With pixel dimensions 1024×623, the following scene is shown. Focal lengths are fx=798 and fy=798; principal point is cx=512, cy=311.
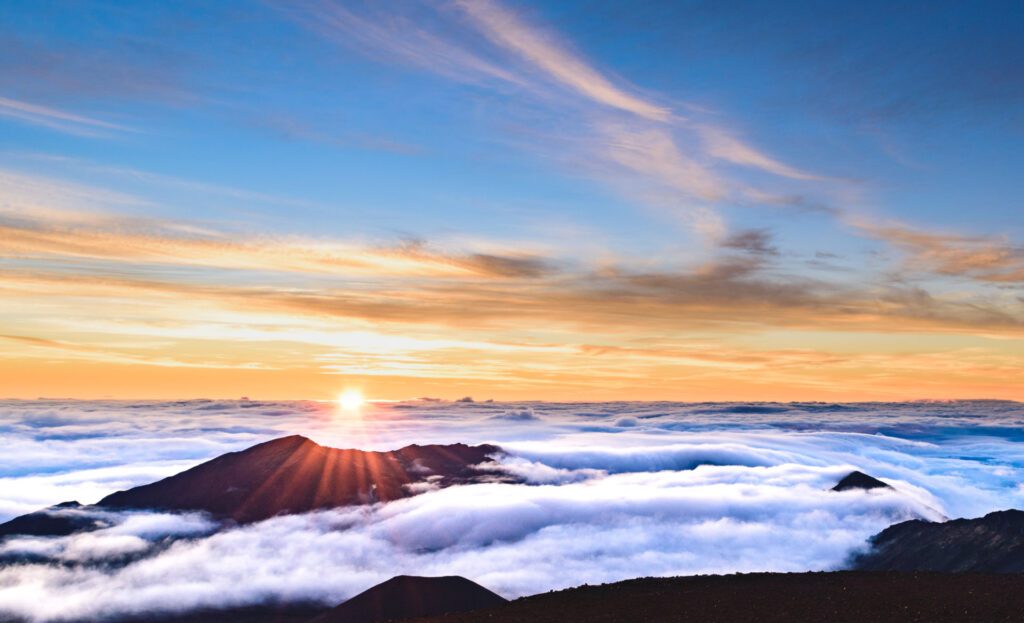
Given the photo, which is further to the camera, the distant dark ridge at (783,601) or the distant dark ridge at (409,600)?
the distant dark ridge at (409,600)

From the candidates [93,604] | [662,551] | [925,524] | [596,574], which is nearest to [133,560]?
[93,604]

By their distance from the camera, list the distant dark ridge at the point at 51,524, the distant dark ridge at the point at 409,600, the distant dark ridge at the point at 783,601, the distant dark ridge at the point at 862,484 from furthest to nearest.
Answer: the distant dark ridge at the point at 862,484
the distant dark ridge at the point at 51,524
the distant dark ridge at the point at 409,600
the distant dark ridge at the point at 783,601

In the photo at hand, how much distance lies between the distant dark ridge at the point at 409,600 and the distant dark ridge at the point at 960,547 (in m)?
47.0

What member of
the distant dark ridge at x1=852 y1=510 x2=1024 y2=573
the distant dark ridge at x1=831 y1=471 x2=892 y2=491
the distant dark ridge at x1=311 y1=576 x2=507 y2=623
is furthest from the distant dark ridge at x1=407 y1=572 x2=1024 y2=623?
the distant dark ridge at x1=831 y1=471 x2=892 y2=491

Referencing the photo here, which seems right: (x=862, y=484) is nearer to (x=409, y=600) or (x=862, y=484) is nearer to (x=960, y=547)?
(x=960, y=547)

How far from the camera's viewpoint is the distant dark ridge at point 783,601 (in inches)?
1182

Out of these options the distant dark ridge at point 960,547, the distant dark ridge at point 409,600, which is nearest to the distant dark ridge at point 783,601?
the distant dark ridge at point 960,547

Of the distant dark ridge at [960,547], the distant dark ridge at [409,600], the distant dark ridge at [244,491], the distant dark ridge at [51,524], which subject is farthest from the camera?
the distant dark ridge at [244,491]

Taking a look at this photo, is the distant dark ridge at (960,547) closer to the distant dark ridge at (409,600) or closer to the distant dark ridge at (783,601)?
the distant dark ridge at (409,600)

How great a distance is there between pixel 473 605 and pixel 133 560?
106645 millimetres

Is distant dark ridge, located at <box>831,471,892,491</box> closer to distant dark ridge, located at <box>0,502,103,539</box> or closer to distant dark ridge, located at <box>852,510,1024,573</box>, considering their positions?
distant dark ridge, located at <box>852,510,1024,573</box>

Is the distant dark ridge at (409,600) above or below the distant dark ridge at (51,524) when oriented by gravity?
above

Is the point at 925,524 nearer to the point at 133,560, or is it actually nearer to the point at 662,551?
the point at 662,551

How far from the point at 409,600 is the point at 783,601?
65112 millimetres
